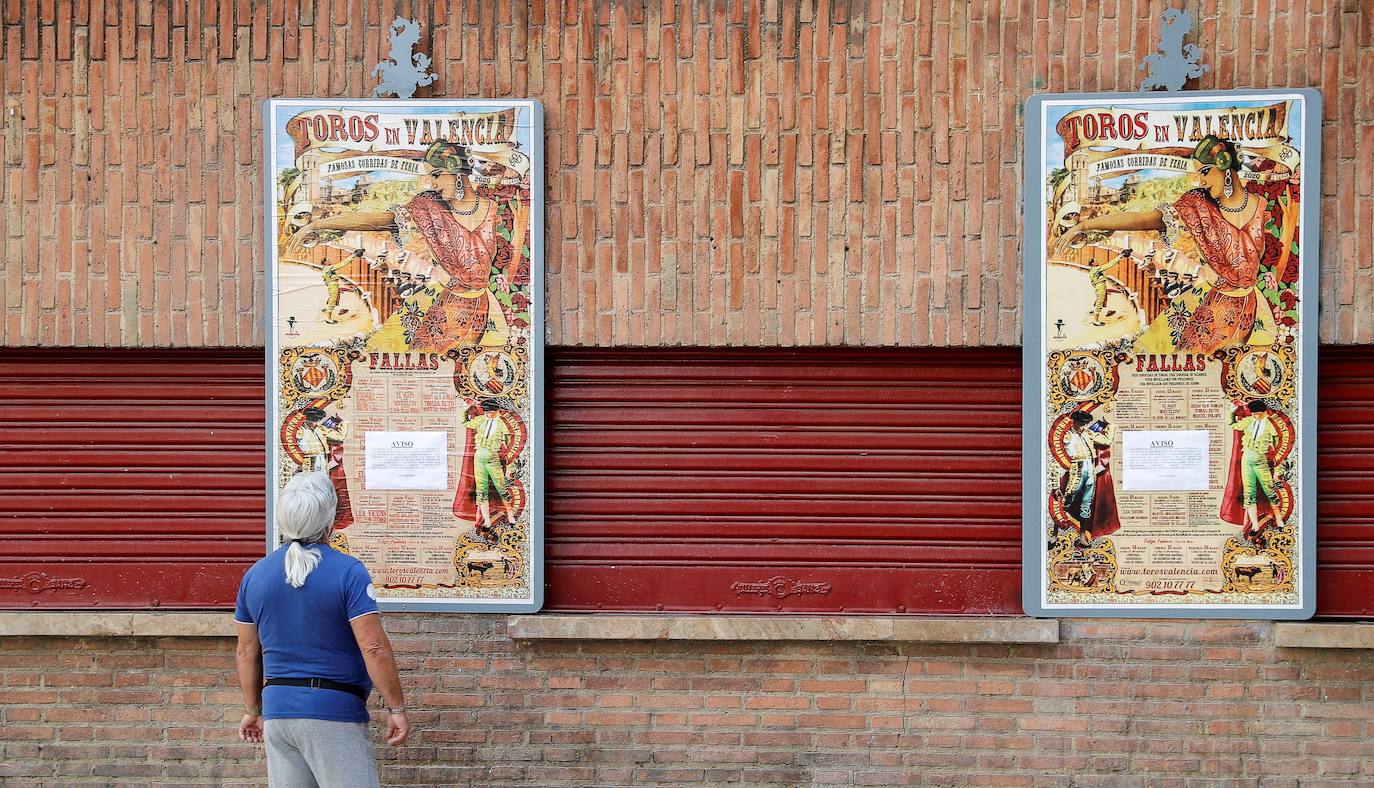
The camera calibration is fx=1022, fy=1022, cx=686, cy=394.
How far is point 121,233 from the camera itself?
4.89 m

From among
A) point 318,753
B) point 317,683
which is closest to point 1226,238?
point 317,683

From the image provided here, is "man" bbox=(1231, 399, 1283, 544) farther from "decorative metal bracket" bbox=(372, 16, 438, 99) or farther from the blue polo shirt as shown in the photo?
"decorative metal bracket" bbox=(372, 16, 438, 99)

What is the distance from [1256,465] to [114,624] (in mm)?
5422

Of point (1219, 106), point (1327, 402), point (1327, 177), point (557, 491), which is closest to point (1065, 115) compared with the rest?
point (1219, 106)

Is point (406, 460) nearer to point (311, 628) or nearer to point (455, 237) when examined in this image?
point (455, 237)

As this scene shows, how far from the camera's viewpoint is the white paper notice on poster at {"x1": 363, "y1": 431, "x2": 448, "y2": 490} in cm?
487

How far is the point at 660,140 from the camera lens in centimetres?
486

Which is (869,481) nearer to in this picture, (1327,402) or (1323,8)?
(1327,402)

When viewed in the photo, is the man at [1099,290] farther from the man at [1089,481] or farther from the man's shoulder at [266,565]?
the man's shoulder at [266,565]

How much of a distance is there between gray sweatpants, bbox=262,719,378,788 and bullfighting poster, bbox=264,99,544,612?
45.9 inches

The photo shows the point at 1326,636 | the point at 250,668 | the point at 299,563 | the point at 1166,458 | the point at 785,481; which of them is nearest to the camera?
the point at 299,563

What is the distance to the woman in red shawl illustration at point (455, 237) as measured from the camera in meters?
4.82

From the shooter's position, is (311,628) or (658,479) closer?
(311,628)

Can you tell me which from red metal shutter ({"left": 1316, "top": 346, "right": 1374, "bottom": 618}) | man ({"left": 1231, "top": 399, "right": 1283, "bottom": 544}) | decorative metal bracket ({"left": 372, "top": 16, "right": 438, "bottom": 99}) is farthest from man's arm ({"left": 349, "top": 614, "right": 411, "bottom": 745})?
red metal shutter ({"left": 1316, "top": 346, "right": 1374, "bottom": 618})
